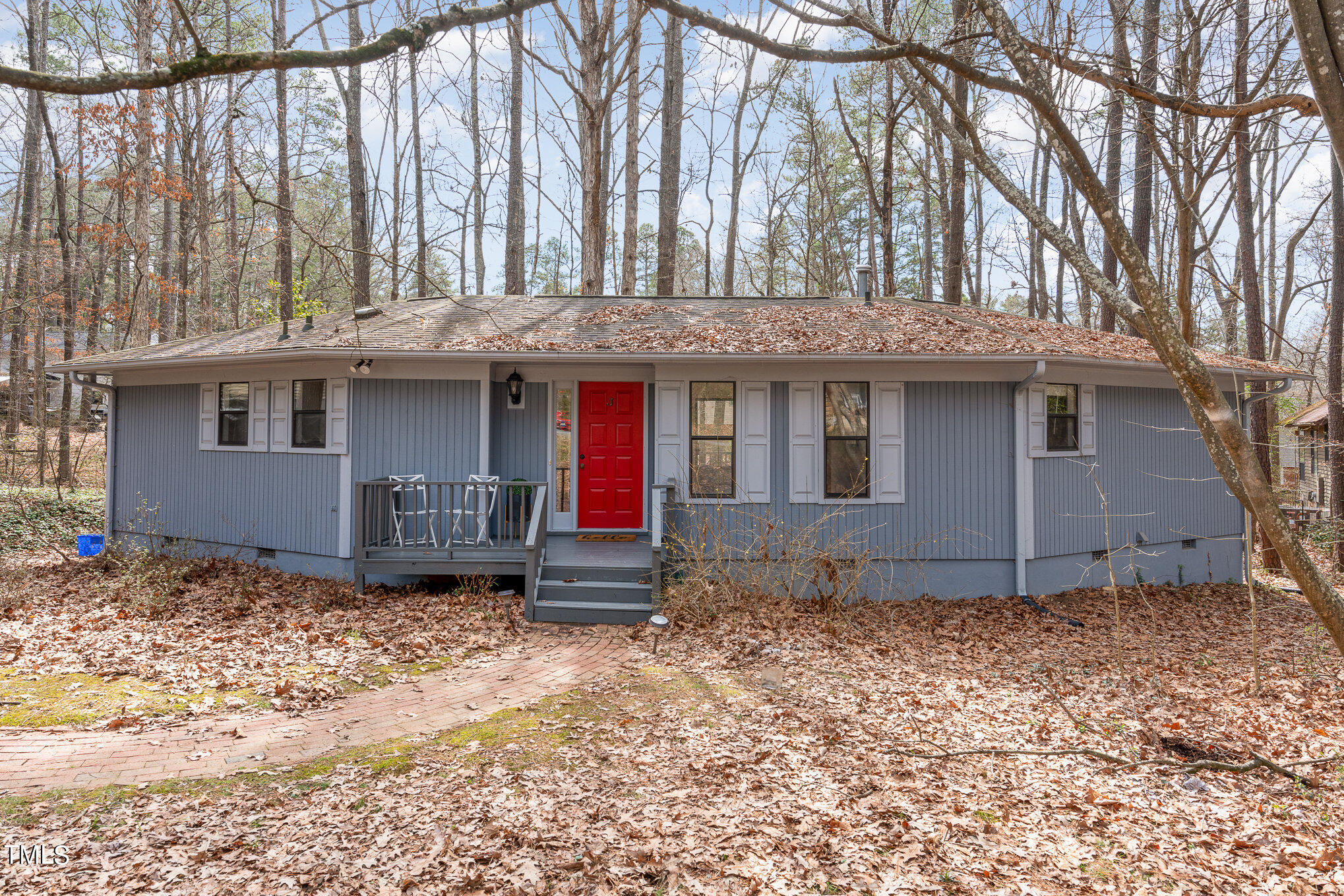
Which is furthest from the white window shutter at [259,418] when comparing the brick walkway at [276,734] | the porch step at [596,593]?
the brick walkway at [276,734]

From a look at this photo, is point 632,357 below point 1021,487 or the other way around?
the other way around

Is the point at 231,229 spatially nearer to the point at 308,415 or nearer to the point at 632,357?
the point at 308,415

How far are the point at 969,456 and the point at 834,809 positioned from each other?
5752 millimetres

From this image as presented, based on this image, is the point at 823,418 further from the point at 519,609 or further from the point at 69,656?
the point at 69,656

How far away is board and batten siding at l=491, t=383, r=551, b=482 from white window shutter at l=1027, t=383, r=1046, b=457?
592 centimetres

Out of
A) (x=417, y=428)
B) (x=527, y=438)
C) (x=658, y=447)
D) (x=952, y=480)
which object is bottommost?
(x=952, y=480)

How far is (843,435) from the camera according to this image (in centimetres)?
821

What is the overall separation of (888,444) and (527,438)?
4563 millimetres

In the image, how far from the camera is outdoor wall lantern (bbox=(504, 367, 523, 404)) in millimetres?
8492

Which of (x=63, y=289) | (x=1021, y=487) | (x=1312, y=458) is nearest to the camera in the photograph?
(x=1021, y=487)

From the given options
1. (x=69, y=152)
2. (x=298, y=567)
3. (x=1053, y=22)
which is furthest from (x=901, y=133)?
(x=69, y=152)

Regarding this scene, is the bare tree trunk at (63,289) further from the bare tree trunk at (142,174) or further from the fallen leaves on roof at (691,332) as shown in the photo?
the fallen leaves on roof at (691,332)

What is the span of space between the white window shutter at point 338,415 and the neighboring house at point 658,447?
0.09ft

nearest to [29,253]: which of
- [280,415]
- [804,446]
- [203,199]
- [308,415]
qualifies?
[203,199]
